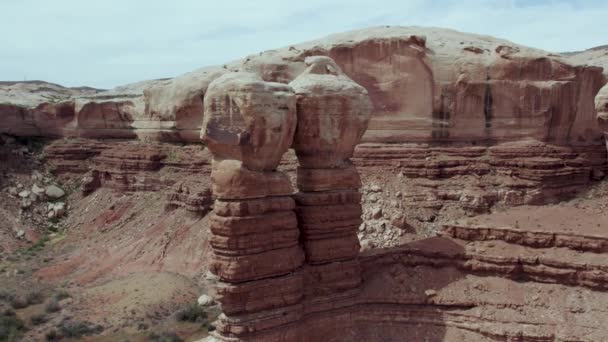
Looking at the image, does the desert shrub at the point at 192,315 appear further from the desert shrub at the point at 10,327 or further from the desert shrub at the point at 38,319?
the desert shrub at the point at 10,327

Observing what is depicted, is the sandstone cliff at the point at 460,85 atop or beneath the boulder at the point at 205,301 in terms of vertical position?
atop

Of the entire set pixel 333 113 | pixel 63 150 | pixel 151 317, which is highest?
pixel 333 113

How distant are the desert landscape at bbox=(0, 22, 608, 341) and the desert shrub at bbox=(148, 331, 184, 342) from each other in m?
0.08

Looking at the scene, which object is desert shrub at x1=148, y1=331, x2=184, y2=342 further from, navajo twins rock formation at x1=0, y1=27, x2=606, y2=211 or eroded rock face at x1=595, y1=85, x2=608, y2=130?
eroded rock face at x1=595, y1=85, x2=608, y2=130

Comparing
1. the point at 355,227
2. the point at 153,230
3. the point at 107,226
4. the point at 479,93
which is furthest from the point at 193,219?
the point at 355,227

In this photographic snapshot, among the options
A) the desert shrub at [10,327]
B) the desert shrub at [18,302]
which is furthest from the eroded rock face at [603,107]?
the desert shrub at [18,302]

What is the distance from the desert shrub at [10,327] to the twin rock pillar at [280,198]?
1382 cm

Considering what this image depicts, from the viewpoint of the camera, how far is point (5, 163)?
44.4 m

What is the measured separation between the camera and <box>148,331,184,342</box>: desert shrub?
2205 centimetres

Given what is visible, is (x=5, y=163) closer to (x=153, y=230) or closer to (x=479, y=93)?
(x=153, y=230)

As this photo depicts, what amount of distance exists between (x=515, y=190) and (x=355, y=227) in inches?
554

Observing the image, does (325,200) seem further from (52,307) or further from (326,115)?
(52,307)

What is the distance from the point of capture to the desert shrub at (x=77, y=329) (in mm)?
23369

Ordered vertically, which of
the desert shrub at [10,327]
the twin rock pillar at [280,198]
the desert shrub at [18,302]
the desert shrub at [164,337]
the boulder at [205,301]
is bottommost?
the desert shrub at [18,302]
